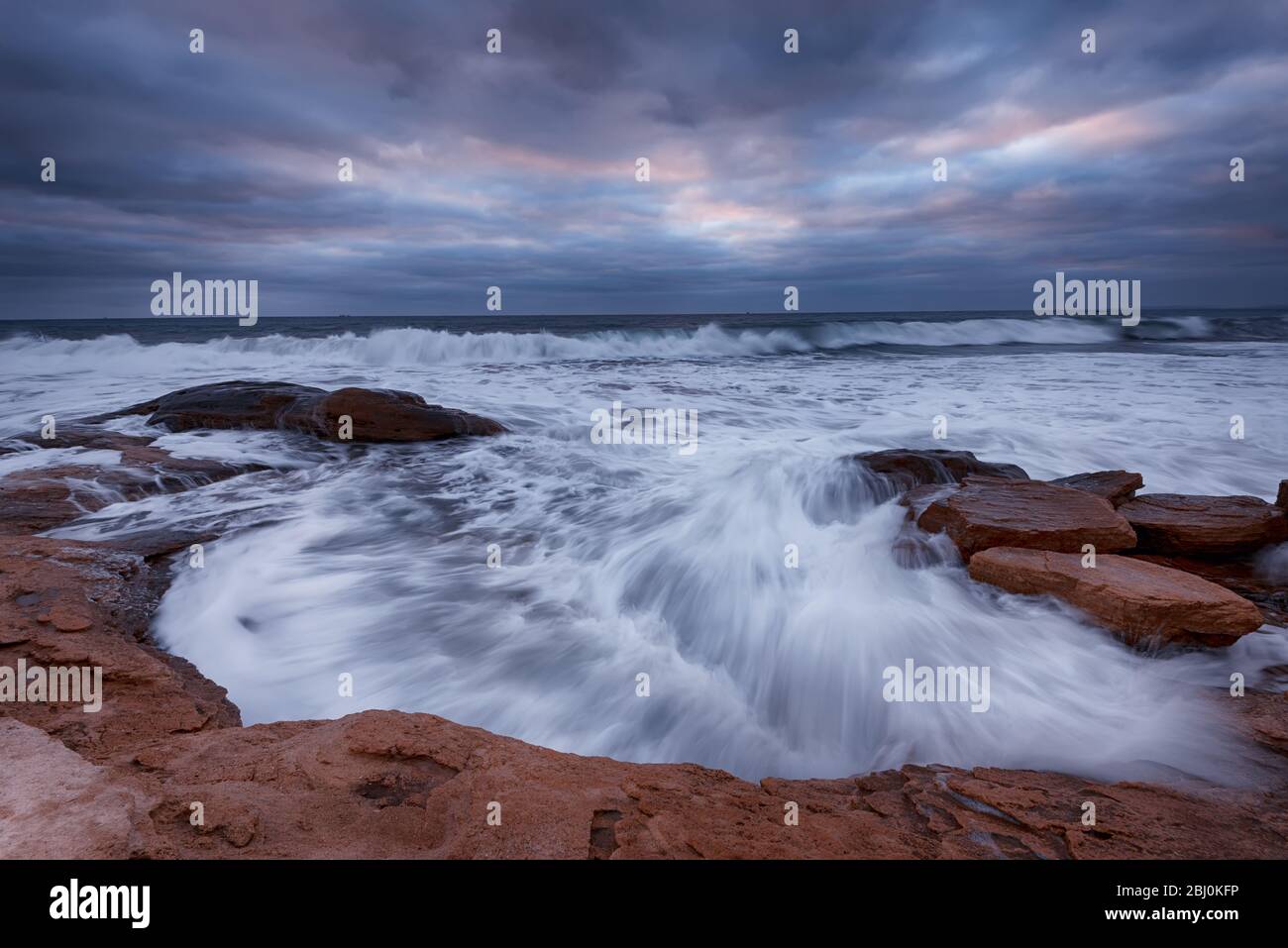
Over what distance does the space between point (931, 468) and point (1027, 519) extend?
7.46 ft

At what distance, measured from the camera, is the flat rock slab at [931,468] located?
6.86 meters

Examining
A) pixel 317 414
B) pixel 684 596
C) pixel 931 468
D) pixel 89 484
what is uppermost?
pixel 317 414

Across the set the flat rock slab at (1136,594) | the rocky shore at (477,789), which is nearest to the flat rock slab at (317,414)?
the rocky shore at (477,789)

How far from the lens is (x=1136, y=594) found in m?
3.69

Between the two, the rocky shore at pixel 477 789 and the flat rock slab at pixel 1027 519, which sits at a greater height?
the flat rock slab at pixel 1027 519

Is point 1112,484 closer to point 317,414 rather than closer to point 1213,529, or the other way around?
point 1213,529

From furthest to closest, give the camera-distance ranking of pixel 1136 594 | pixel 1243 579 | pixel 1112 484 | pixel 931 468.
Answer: pixel 931 468 < pixel 1112 484 < pixel 1243 579 < pixel 1136 594

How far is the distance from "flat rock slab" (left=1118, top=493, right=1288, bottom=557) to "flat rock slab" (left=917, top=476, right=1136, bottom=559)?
0.37 metres

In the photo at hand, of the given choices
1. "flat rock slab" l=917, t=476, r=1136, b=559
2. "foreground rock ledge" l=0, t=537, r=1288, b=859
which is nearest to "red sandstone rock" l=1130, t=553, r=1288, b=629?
"flat rock slab" l=917, t=476, r=1136, b=559

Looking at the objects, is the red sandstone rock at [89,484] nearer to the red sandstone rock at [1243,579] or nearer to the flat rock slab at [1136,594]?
the flat rock slab at [1136,594]

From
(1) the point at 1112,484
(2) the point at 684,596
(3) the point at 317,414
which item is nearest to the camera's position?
(2) the point at 684,596

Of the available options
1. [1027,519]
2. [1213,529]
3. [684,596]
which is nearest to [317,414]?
[684,596]

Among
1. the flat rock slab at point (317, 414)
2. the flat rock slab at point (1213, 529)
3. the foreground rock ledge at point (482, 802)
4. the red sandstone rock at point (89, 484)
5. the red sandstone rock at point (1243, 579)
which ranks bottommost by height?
the foreground rock ledge at point (482, 802)

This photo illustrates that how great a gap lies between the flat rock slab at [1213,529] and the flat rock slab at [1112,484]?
1.42ft
